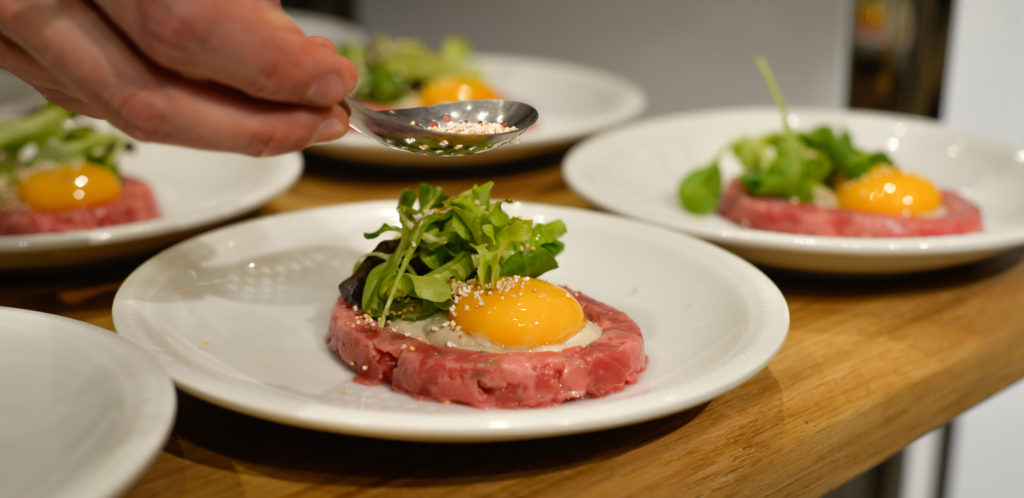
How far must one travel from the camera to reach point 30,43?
1064 millimetres

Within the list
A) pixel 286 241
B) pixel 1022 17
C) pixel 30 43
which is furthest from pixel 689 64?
pixel 30 43

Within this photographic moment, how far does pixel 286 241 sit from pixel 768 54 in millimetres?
3104

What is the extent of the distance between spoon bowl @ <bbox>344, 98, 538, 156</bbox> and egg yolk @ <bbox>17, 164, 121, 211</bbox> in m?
1.11

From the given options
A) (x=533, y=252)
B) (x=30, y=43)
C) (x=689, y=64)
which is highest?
(x=30, y=43)

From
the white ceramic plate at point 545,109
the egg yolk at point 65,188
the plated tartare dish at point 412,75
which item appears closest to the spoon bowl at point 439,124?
the white ceramic plate at point 545,109

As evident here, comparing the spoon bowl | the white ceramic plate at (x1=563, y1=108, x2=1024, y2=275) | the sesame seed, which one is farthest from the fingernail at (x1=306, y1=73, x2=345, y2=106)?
the white ceramic plate at (x1=563, y1=108, x2=1024, y2=275)

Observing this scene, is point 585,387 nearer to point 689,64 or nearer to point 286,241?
point 286,241

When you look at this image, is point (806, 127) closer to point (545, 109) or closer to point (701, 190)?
point (701, 190)

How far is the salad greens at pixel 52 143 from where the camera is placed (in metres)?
2.29

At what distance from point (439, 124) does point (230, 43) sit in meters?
0.54

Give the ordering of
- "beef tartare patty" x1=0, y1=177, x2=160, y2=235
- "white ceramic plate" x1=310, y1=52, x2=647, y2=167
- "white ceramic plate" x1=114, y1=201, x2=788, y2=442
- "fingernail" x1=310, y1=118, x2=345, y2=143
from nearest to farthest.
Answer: "white ceramic plate" x1=114, y1=201, x2=788, y2=442
"fingernail" x1=310, y1=118, x2=345, y2=143
"beef tartare patty" x1=0, y1=177, x2=160, y2=235
"white ceramic plate" x1=310, y1=52, x2=647, y2=167

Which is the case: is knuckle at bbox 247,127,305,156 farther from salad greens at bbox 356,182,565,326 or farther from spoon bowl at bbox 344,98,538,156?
salad greens at bbox 356,182,565,326

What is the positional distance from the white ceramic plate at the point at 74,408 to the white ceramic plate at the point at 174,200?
22.1 inches

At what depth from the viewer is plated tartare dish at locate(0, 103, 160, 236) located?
213 cm
